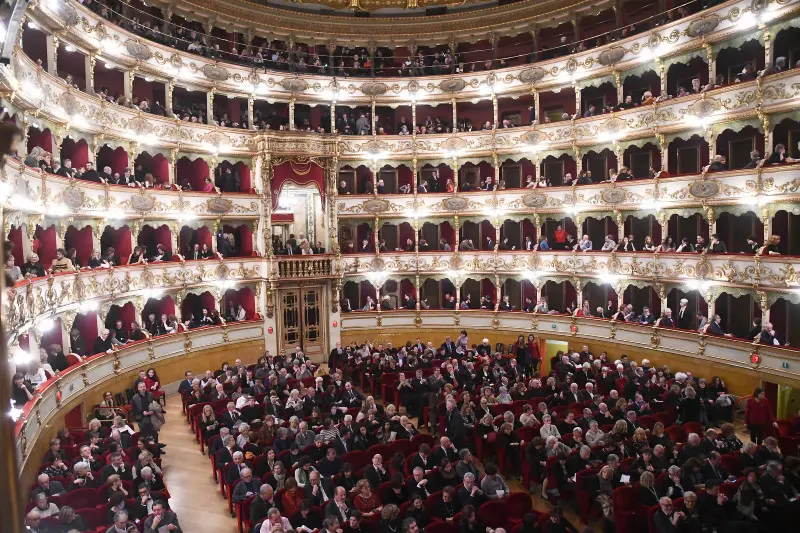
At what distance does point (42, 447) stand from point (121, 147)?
12.9 meters

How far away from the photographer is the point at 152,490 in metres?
11.4

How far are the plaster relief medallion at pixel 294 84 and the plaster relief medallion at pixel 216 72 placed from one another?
2.65 m

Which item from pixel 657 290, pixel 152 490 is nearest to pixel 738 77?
pixel 657 290

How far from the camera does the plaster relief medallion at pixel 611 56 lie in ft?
78.9

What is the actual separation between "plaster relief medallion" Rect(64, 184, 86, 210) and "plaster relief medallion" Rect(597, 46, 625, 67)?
2010cm

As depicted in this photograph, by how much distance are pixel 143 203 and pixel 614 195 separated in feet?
59.5

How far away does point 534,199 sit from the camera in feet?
88.5

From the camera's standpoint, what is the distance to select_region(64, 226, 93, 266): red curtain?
20016 millimetres

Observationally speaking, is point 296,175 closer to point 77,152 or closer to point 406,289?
point 406,289

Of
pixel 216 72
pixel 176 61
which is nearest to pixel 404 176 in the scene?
pixel 216 72

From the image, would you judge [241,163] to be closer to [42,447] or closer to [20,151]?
[20,151]

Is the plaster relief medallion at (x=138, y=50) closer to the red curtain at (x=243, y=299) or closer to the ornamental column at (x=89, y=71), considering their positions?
the ornamental column at (x=89, y=71)

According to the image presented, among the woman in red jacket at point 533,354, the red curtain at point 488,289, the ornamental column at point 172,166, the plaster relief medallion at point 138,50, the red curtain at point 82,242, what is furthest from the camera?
the red curtain at point 488,289

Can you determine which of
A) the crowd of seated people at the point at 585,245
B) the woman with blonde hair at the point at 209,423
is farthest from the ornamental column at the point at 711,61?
the woman with blonde hair at the point at 209,423
